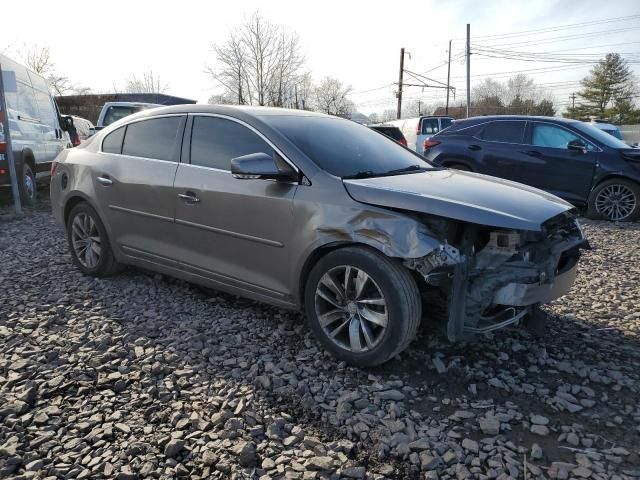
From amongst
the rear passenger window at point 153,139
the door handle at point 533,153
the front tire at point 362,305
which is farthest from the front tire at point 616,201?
the rear passenger window at point 153,139

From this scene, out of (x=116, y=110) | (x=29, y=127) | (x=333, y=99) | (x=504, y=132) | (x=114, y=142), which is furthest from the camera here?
(x=333, y=99)

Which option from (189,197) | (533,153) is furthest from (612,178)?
(189,197)

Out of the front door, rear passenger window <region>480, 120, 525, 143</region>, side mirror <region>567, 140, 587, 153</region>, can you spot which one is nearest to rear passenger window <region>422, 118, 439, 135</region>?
rear passenger window <region>480, 120, 525, 143</region>

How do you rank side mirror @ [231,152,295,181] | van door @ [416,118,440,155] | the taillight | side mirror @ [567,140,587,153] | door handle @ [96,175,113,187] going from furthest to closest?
1. van door @ [416,118,440,155]
2. the taillight
3. side mirror @ [567,140,587,153]
4. door handle @ [96,175,113,187]
5. side mirror @ [231,152,295,181]

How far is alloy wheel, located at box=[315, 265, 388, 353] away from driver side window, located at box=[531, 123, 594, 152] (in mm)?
6366

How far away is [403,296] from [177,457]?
4.56ft

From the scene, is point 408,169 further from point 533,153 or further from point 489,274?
point 533,153

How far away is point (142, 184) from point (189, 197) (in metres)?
0.61

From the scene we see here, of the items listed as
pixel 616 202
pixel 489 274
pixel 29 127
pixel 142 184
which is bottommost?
pixel 616 202

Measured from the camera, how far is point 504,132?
28.0ft

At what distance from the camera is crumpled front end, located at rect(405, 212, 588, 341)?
9.16ft

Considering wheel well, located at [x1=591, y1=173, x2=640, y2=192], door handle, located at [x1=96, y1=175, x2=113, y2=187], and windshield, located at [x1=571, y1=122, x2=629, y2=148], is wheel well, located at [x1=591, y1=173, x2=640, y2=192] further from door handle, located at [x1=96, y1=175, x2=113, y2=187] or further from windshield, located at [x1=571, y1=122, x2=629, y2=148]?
door handle, located at [x1=96, y1=175, x2=113, y2=187]

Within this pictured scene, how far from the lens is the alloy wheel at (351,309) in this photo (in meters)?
2.96

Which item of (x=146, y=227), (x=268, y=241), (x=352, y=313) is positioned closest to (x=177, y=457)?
(x=352, y=313)
